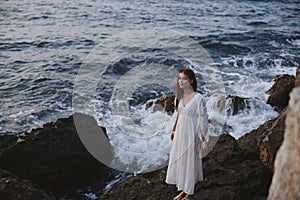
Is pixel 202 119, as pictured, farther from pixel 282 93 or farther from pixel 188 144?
pixel 282 93

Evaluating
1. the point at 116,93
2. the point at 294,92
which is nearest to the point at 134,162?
the point at 116,93

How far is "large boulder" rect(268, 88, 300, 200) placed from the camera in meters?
1.71

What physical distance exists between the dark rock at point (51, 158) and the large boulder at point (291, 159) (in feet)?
16.8

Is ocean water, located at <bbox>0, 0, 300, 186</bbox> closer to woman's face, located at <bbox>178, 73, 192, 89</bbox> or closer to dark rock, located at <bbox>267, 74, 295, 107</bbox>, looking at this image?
dark rock, located at <bbox>267, 74, 295, 107</bbox>

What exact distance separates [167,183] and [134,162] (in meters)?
2.63

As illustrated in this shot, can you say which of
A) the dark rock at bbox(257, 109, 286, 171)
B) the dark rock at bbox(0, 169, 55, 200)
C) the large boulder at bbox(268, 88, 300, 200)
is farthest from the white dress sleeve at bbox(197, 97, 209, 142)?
the large boulder at bbox(268, 88, 300, 200)

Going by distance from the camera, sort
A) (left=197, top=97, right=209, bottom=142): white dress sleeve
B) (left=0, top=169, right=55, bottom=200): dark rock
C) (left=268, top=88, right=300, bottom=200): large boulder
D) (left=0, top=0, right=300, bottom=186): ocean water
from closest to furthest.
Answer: (left=268, top=88, right=300, bottom=200): large boulder → (left=197, top=97, right=209, bottom=142): white dress sleeve → (left=0, top=169, right=55, bottom=200): dark rock → (left=0, top=0, right=300, bottom=186): ocean water

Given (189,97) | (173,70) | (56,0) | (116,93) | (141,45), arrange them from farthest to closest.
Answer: (56,0), (141,45), (173,70), (116,93), (189,97)

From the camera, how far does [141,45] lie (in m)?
17.0

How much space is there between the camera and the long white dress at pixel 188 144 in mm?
4541

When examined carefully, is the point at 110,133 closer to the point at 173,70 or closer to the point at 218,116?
the point at 218,116

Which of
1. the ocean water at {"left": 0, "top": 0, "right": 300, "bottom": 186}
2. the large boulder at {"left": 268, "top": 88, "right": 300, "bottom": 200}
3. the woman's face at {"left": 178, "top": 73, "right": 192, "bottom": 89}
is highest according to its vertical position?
the large boulder at {"left": 268, "top": 88, "right": 300, "bottom": 200}

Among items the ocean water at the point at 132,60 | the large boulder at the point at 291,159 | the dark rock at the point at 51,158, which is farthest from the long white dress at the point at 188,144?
the ocean water at the point at 132,60

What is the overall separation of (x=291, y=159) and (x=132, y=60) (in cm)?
1402
